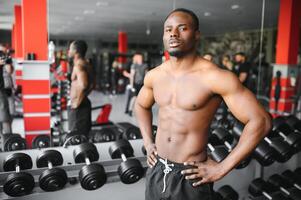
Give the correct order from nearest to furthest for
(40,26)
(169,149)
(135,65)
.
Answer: (169,149)
(40,26)
(135,65)

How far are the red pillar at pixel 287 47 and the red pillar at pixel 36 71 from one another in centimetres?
339

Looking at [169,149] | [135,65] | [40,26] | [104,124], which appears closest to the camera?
[169,149]

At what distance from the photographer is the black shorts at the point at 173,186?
110 centimetres

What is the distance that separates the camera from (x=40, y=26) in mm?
2795

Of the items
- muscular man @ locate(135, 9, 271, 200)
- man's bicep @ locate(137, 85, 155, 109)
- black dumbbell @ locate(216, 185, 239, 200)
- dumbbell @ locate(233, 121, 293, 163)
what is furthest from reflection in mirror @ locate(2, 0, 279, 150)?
muscular man @ locate(135, 9, 271, 200)

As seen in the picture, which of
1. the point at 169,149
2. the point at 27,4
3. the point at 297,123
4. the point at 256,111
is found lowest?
the point at 297,123

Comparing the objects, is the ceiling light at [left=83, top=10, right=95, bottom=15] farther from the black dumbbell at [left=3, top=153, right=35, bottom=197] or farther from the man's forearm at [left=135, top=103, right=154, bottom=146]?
the man's forearm at [left=135, top=103, right=154, bottom=146]

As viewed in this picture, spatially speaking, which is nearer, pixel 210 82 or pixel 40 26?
pixel 210 82

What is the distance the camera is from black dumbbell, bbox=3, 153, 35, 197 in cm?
156

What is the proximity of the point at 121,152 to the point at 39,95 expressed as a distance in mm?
1410

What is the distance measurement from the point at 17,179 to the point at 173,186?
2.93ft

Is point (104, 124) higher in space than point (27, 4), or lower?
lower

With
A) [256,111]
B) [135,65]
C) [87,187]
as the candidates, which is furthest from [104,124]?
[256,111]

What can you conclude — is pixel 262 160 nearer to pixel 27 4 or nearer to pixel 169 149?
pixel 169 149
